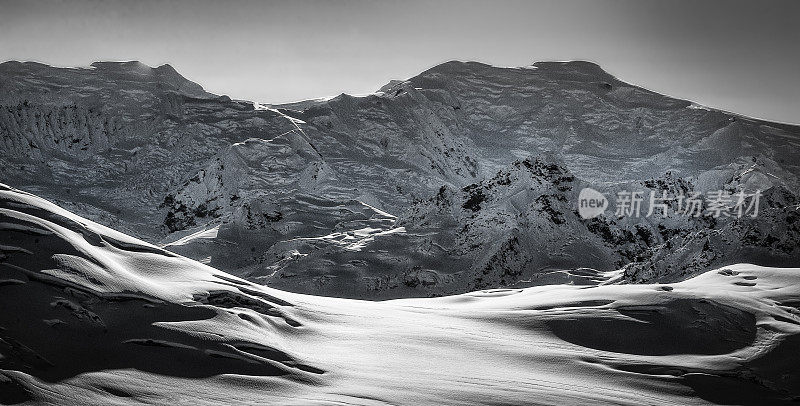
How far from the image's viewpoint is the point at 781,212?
10500 cm

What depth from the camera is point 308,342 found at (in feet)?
84.8

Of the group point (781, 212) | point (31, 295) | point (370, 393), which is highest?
point (781, 212)

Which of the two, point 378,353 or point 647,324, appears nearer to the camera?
point 378,353

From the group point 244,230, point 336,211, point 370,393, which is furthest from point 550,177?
point 370,393

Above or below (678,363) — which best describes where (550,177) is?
above

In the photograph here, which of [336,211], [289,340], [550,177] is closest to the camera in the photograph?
[289,340]

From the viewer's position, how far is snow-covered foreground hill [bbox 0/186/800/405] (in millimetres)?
20031

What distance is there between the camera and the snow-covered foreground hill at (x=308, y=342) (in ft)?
65.7

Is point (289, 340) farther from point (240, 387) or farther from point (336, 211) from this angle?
point (336, 211)

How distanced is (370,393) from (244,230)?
150 meters

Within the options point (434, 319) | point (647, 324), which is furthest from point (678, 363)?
point (434, 319)

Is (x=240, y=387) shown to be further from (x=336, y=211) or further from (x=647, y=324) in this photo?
(x=336, y=211)

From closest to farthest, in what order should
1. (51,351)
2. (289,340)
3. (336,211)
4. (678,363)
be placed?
(51,351)
(289,340)
(678,363)
(336,211)

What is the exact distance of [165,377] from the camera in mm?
20109
